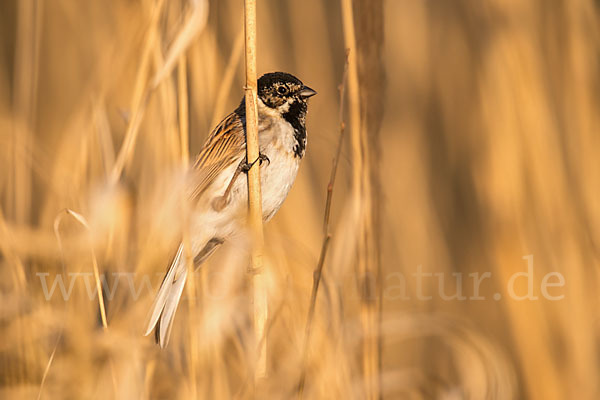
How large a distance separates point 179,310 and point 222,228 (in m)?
0.32

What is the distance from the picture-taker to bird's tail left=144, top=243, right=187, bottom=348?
5.36ft

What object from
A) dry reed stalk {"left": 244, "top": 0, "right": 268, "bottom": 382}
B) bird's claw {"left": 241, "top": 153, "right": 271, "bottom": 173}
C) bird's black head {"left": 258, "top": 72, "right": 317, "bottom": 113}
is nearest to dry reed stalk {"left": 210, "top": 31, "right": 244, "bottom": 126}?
bird's claw {"left": 241, "top": 153, "right": 271, "bottom": 173}

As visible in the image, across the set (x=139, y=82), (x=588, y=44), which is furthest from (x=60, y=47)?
(x=588, y=44)

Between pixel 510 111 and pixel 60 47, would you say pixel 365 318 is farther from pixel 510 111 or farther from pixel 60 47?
pixel 60 47

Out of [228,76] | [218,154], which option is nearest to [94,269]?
[228,76]

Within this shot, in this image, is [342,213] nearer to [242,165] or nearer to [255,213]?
[242,165]

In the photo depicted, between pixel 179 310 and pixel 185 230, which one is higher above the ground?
pixel 185 230

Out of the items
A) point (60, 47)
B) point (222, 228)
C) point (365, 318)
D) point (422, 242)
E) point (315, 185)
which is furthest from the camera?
point (60, 47)

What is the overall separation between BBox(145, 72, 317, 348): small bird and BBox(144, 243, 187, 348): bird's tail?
0.08ft

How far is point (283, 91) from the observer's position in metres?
1.99

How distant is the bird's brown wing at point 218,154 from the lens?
200 cm

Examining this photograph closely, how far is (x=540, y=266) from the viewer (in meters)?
2.28

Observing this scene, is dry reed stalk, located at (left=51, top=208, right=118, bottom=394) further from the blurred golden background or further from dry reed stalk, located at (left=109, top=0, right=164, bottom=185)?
dry reed stalk, located at (left=109, top=0, right=164, bottom=185)

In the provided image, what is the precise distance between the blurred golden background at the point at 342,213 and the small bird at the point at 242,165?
9cm
